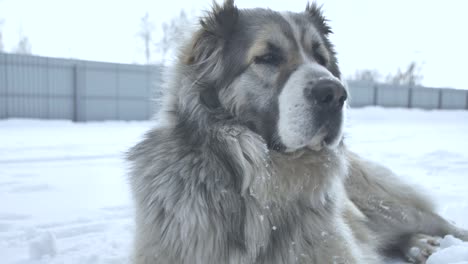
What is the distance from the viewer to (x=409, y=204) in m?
4.02

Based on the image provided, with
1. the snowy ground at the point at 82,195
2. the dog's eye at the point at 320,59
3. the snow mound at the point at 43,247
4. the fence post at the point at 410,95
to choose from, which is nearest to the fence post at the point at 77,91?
the snowy ground at the point at 82,195

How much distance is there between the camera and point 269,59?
8.93 feet

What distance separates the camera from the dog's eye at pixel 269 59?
2.71 metres

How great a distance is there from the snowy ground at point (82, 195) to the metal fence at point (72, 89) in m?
7.48

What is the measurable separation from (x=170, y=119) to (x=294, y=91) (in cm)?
83

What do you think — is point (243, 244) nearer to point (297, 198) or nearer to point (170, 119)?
point (297, 198)

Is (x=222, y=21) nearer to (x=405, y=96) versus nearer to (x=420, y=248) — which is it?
(x=420, y=248)

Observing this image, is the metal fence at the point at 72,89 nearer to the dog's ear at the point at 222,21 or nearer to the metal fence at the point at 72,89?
the metal fence at the point at 72,89

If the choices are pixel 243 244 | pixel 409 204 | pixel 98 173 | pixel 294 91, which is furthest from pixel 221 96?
pixel 98 173

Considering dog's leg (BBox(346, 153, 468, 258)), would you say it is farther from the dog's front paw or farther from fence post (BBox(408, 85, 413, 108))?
fence post (BBox(408, 85, 413, 108))

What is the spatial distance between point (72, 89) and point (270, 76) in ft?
56.7

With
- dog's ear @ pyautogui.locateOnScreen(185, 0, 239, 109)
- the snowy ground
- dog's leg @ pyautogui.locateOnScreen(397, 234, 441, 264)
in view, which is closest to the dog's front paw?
dog's leg @ pyautogui.locateOnScreen(397, 234, 441, 264)

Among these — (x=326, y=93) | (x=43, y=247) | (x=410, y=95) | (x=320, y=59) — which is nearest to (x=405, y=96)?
(x=410, y=95)

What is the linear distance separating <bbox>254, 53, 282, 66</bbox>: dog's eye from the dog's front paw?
200cm
